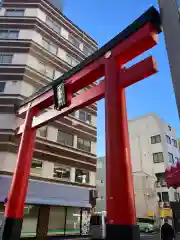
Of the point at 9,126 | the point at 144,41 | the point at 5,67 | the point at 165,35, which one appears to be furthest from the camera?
the point at 5,67

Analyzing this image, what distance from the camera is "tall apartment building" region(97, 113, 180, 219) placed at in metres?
29.3

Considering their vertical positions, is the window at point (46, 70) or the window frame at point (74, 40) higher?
the window frame at point (74, 40)

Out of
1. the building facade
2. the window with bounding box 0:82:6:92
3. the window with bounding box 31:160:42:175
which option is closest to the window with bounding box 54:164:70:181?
the window with bounding box 31:160:42:175

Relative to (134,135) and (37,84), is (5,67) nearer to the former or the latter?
(37,84)

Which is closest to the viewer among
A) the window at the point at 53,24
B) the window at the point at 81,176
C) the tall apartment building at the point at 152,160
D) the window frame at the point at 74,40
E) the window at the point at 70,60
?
the window at the point at 81,176

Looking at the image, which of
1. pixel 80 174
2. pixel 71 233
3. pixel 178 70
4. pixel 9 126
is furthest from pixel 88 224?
pixel 178 70

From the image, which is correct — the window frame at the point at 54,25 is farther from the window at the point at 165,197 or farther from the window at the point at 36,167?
the window at the point at 165,197

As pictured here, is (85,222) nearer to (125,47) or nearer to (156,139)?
(125,47)

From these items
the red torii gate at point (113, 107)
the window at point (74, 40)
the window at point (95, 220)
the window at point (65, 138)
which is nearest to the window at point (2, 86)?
the window at point (65, 138)

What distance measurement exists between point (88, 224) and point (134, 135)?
77.7 feet

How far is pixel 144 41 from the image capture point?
611cm

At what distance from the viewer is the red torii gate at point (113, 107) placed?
15.7ft

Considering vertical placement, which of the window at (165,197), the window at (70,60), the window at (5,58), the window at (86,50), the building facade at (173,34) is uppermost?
the window at (86,50)

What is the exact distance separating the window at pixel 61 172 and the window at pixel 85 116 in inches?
176
